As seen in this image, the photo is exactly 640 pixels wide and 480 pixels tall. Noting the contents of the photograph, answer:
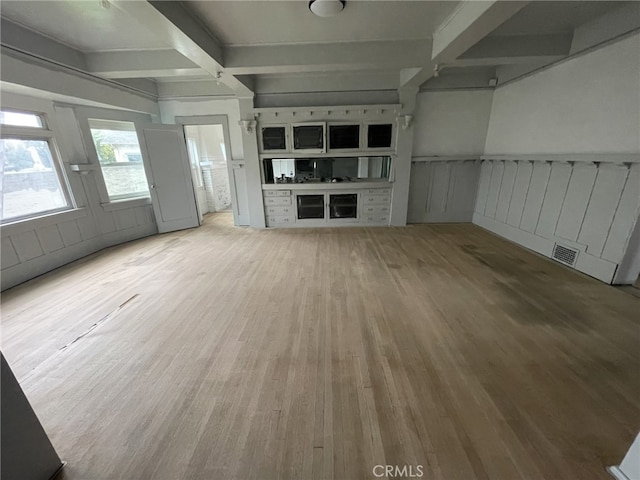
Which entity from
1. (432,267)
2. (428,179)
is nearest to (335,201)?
(428,179)

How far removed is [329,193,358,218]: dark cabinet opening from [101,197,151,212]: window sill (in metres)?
3.76

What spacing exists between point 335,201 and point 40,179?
15.4 feet

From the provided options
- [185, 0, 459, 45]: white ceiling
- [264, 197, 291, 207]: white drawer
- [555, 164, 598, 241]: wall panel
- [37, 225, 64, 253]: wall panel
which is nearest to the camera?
[185, 0, 459, 45]: white ceiling

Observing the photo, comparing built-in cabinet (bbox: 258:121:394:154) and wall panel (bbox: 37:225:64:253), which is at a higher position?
built-in cabinet (bbox: 258:121:394:154)

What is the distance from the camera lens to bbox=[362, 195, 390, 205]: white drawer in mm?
5316

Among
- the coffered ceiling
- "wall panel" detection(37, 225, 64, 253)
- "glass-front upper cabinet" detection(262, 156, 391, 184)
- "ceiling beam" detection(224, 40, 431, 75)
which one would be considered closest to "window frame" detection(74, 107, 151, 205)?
the coffered ceiling

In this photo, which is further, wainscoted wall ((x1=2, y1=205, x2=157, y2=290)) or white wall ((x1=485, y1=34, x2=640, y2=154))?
wainscoted wall ((x1=2, y1=205, x2=157, y2=290))

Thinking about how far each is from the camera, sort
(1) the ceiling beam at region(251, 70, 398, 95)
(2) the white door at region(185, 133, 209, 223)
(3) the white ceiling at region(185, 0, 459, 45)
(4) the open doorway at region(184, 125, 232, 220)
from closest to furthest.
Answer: (3) the white ceiling at region(185, 0, 459, 45)
(1) the ceiling beam at region(251, 70, 398, 95)
(2) the white door at region(185, 133, 209, 223)
(4) the open doorway at region(184, 125, 232, 220)

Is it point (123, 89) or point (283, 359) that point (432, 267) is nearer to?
point (283, 359)

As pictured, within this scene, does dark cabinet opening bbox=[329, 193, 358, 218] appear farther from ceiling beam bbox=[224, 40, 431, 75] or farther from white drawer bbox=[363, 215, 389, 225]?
ceiling beam bbox=[224, 40, 431, 75]

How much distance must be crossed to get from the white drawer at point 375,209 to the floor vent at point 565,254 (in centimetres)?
274

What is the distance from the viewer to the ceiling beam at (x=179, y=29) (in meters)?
1.97

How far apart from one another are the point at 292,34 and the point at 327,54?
1.69 feet

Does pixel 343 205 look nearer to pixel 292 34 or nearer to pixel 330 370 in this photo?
pixel 292 34
